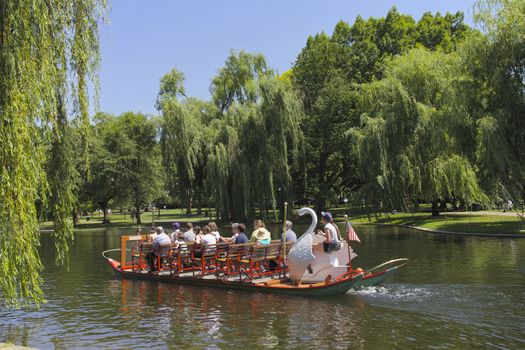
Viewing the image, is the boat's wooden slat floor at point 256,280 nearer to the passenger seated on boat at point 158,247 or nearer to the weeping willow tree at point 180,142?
the passenger seated on boat at point 158,247

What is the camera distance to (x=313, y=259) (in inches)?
553

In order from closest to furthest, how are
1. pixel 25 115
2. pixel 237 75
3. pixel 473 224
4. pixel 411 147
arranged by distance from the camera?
pixel 25 115, pixel 473 224, pixel 411 147, pixel 237 75

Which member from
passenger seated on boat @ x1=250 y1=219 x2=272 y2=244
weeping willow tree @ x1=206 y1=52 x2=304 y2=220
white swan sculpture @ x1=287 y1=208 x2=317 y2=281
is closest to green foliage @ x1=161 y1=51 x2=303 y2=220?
weeping willow tree @ x1=206 y1=52 x2=304 y2=220

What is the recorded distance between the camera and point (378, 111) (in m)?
37.2

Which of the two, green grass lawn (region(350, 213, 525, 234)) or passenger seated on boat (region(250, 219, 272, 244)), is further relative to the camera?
green grass lawn (region(350, 213, 525, 234))

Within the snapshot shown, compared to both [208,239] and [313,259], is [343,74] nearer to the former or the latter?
[208,239]

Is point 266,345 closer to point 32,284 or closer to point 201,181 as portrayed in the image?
point 32,284

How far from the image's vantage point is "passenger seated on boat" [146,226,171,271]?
1759 cm

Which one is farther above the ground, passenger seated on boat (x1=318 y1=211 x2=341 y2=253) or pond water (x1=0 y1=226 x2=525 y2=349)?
passenger seated on boat (x1=318 y1=211 x2=341 y2=253)

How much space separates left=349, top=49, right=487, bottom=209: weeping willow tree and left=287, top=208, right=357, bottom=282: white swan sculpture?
19.3 m

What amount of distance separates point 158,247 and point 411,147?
21663mm

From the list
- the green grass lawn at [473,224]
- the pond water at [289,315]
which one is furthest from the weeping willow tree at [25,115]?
the green grass lawn at [473,224]

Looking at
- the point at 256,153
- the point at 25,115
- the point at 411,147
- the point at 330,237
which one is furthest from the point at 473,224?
the point at 25,115

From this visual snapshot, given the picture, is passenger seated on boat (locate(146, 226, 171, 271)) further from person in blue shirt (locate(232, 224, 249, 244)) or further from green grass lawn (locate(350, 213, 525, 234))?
green grass lawn (locate(350, 213, 525, 234))
